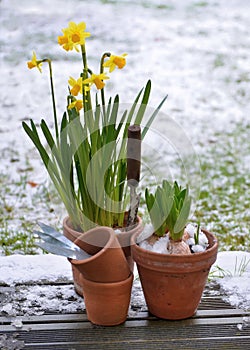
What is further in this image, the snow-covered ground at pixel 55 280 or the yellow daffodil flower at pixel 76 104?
the snow-covered ground at pixel 55 280

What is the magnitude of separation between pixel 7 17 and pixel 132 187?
5.39m

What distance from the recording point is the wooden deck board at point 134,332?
1771 millimetres

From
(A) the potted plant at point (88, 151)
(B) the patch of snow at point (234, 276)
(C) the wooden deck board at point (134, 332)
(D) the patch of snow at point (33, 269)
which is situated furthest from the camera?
(D) the patch of snow at point (33, 269)

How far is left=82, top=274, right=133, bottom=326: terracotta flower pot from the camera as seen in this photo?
184cm

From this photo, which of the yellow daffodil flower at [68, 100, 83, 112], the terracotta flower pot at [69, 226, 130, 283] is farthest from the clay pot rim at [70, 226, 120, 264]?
the yellow daffodil flower at [68, 100, 83, 112]

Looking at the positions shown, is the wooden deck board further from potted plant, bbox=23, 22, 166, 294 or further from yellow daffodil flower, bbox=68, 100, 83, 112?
yellow daffodil flower, bbox=68, 100, 83, 112

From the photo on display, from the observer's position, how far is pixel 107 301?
72.9 inches

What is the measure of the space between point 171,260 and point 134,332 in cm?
24

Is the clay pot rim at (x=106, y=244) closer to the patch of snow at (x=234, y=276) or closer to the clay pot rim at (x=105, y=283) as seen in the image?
the clay pot rim at (x=105, y=283)

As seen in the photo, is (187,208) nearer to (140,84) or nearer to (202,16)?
(140,84)

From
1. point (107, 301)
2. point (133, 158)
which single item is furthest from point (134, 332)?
point (133, 158)

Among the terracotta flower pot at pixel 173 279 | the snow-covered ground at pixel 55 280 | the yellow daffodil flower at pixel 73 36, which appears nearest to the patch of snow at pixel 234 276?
the snow-covered ground at pixel 55 280

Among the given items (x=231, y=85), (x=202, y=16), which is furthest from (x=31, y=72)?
(x=202, y=16)

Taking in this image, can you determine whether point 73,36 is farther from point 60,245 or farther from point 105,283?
point 105,283
